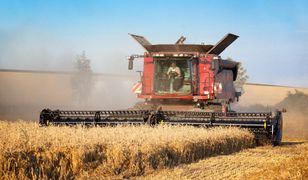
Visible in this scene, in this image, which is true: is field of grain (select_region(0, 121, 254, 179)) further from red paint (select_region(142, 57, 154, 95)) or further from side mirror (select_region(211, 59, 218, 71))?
red paint (select_region(142, 57, 154, 95))

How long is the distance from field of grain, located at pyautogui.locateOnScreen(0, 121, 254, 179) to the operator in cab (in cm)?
468

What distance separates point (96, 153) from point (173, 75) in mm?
7265

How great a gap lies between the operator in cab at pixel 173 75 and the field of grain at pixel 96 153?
15.4 ft

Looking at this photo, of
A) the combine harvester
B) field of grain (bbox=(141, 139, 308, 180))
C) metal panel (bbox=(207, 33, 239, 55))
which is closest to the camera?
field of grain (bbox=(141, 139, 308, 180))

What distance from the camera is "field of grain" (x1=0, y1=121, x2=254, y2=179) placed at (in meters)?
5.98

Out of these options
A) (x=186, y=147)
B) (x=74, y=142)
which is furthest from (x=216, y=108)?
(x=74, y=142)

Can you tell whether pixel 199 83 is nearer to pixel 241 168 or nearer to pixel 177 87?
pixel 177 87

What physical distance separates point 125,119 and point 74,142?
507 centimetres

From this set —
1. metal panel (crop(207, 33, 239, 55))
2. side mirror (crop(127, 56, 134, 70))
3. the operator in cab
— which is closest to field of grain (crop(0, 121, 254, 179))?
the operator in cab

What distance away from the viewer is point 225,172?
7.31m

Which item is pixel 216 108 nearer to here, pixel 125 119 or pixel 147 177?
pixel 125 119

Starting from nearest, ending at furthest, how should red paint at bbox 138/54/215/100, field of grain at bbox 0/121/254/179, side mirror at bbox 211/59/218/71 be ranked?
field of grain at bbox 0/121/254/179 → side mirror at bbox 211/59/218/71 → red paint at bbox 138/54/215/100

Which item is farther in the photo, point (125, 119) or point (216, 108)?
point (216, 108)

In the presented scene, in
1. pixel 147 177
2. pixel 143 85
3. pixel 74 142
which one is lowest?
pixel 147 177
